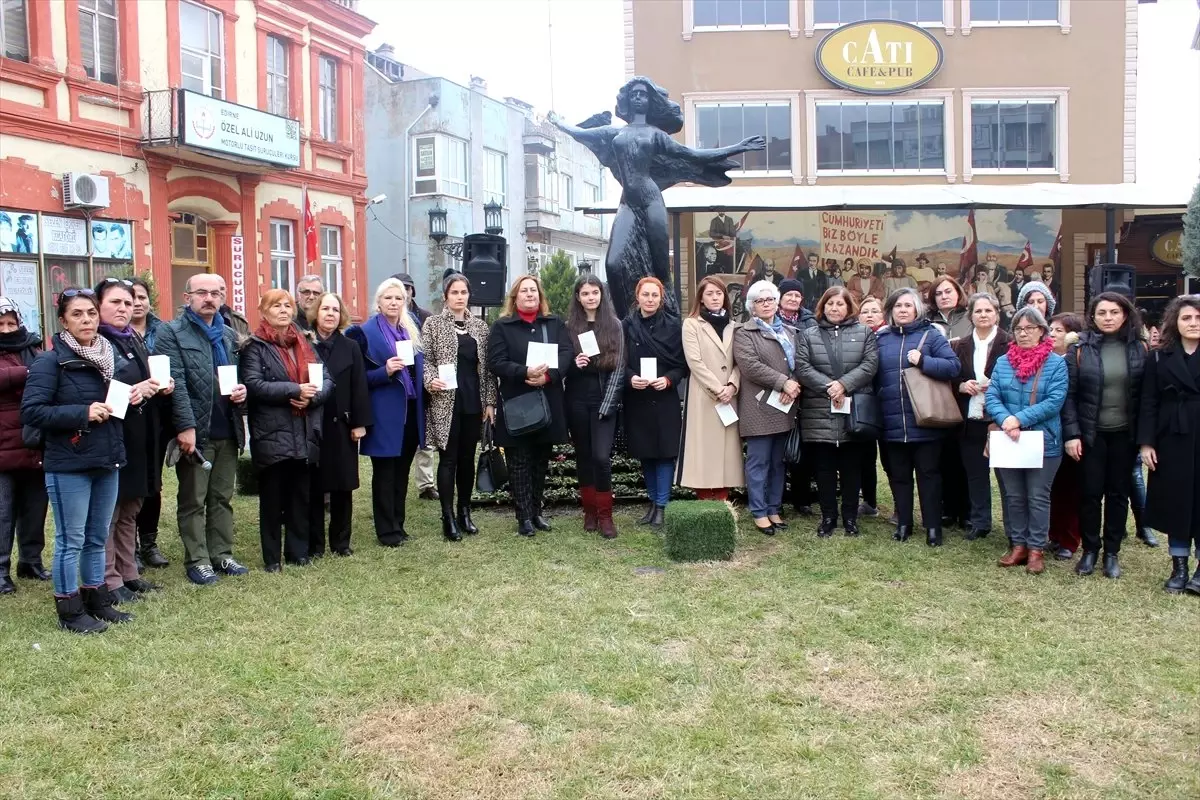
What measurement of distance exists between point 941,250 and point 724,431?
14416mm

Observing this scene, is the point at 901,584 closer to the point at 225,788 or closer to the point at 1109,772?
the point at 1109,772

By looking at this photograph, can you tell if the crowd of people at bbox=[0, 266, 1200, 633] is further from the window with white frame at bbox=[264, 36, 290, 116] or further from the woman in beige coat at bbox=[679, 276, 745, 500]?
the window with white frame at bbox=[264, 36, 290, 116]

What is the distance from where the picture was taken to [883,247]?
19.6 meters

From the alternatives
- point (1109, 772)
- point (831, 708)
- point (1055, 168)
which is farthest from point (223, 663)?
point (1055, 168)

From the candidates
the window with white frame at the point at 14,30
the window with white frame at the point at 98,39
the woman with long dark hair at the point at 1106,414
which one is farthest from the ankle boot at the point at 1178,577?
the window with white frame at the point at 98,39

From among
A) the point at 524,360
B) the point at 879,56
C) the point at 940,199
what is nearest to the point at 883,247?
the point at 940,199

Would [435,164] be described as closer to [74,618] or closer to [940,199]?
[940,199]

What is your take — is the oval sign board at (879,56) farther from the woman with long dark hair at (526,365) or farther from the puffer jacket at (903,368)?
the woman with long dark hair at (526,365)

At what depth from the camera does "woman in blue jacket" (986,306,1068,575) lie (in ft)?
18.7

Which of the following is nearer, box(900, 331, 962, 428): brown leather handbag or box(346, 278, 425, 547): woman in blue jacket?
box(900, 331, 962, 428): brown leather handbag

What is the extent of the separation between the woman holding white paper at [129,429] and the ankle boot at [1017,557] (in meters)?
4.92

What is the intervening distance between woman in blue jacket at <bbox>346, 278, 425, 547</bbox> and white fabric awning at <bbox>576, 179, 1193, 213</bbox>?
30.8 feet

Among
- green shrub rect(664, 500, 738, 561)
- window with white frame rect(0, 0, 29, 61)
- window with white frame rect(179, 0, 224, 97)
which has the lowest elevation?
green shrub rect(664, 500, 738, 561)

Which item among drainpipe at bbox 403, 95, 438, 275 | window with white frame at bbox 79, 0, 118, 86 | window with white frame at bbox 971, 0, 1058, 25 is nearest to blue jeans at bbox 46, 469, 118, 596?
window with white frame at bbox 79, 0, 118, 86
